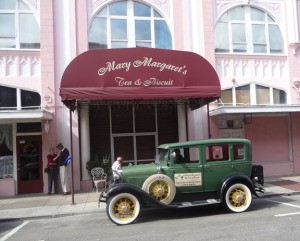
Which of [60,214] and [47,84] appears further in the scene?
[47,84]

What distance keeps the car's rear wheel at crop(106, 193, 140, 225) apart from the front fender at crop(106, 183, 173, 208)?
0.26ft

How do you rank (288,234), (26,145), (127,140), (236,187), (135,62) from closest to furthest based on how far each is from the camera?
1. (288,234)
2. (236,187)
3. (135,62)
4. (26,145)
5. (127,140)

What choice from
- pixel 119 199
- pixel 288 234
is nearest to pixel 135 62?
pixel 119 199

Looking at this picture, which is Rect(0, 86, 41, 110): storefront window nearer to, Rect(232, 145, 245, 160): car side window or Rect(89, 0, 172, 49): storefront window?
Rect(89, 0, 172, 49): storefront window

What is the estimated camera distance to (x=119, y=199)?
652 cm

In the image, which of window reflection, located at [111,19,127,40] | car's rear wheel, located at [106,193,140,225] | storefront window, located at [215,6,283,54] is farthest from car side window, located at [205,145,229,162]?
window reflection, located at [111,19,127,40]

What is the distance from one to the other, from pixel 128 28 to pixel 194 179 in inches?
290

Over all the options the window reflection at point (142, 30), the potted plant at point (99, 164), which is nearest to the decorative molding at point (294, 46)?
the window reflection at point (142, 30)

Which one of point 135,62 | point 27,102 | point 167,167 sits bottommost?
point 167,167

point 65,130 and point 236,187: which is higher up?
point 65,130

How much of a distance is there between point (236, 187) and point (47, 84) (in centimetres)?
769

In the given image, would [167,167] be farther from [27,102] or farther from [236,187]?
[27,102]

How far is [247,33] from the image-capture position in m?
12.7

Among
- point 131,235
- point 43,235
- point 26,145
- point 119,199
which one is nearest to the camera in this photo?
point 131,235
